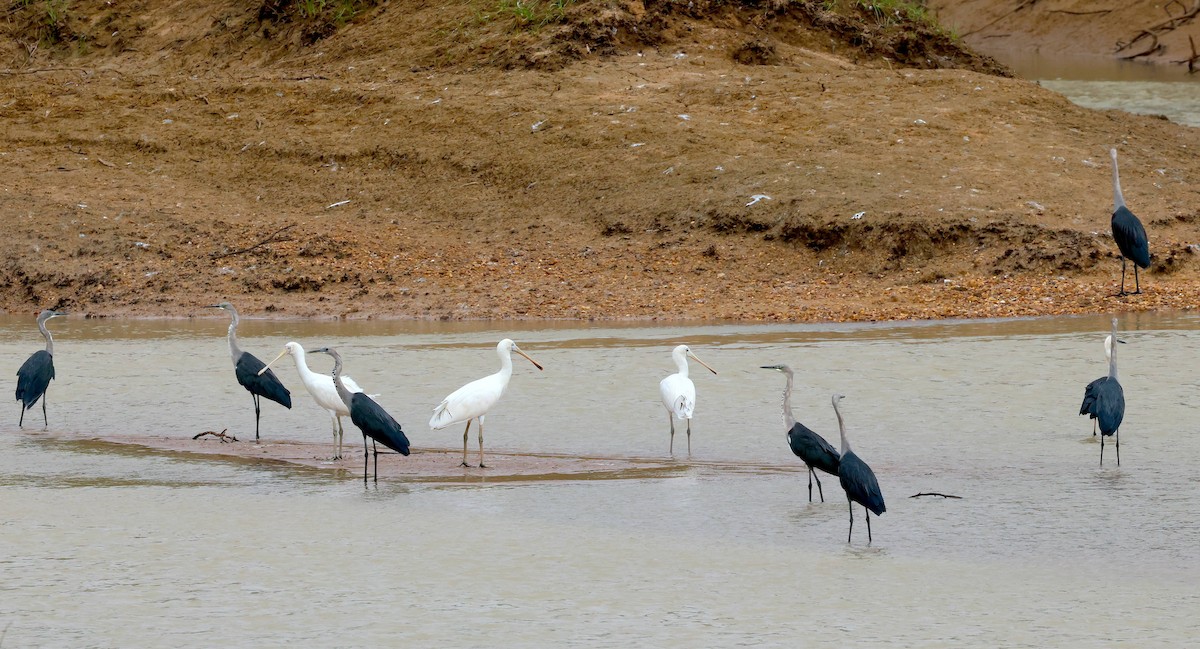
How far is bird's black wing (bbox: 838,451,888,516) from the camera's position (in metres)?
7.05

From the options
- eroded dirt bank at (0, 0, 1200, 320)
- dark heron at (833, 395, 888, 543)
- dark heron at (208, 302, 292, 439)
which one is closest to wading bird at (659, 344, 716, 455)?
dark heron at (833, 395, 888, 543)

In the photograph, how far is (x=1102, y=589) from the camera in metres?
6.39

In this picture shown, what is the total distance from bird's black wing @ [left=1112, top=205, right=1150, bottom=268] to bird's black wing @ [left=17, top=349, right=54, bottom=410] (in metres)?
9.42

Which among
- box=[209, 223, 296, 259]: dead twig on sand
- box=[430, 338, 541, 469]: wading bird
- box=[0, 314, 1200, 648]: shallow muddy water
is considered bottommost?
box=[0, 314, 1200, 648]: shallow muddy water

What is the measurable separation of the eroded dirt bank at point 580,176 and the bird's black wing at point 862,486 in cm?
766

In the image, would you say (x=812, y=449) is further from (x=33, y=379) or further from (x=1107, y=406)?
(x=33, y=379)

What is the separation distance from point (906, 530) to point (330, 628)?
9.57 ft

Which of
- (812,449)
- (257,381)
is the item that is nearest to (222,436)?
(257,381)


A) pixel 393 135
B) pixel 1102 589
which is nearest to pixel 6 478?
→ pixel 1102 589

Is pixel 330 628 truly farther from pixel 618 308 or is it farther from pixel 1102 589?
pixel 618 308

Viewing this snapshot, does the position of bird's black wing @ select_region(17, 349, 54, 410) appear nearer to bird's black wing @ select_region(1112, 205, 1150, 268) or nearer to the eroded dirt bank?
the eroded dirt bank

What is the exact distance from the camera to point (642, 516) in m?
7.85

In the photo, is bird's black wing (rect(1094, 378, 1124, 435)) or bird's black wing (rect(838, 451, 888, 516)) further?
bird's black wing (rect(1094, 378, 1124, 435))

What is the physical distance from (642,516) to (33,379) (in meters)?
5.03
